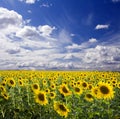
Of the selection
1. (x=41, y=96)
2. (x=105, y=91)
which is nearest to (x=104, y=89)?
(x=105, y=91)

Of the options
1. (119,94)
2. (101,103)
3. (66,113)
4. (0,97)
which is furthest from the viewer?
(119,94)

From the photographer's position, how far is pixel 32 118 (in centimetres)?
1030

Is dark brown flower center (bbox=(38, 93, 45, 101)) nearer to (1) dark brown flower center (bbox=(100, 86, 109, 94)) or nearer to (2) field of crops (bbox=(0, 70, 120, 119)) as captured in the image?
(2) field of crops (bbox=(0, 70, 120, 119))

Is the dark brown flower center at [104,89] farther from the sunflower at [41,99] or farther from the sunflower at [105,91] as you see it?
the sunflower at [41,99]

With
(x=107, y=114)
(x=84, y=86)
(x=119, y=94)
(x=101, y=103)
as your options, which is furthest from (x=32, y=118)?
(x=119, y=94)

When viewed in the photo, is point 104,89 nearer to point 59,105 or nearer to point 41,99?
point 41,99

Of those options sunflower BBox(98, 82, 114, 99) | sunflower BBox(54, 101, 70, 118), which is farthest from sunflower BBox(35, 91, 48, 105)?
sunflower BBox(98, 82, 114, 99)

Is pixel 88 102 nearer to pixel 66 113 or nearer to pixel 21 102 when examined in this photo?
pixel 21 102

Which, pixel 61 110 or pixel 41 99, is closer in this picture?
pixel 61 110

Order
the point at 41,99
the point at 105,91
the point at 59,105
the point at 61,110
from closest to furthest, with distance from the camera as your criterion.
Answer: the point at 61,110 < the point at 59,105 < the point at 41,99 < the point at 105,91

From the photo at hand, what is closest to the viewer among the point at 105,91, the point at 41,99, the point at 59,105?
the point at 59,105

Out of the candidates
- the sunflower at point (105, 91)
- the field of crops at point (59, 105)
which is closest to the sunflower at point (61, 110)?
the field of crops at point (59, 105)

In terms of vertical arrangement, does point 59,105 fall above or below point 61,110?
above

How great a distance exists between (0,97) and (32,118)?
5.56 feet
